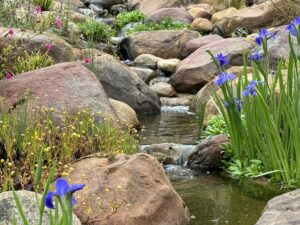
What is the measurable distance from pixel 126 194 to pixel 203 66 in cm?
803

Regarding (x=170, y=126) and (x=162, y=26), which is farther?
(x=162, y=26)

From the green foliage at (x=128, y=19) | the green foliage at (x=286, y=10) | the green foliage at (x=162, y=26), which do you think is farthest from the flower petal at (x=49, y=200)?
the green foliage at (x=128, y=19)

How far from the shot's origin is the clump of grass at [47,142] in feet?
14.5

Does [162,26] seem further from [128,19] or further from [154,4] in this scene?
[154,4]

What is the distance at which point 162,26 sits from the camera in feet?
62.0

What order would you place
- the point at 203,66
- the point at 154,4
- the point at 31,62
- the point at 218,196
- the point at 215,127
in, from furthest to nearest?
1. the point at 154,4
2. the point at 203,66
3. the point at 31,62
4. the point at 215,127
5. the point at 218,196

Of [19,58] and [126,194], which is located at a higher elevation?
[19,58]

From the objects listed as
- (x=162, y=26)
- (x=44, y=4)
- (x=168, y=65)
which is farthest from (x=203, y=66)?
(x=162, y=26)

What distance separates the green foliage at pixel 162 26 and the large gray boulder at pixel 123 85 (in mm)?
8069

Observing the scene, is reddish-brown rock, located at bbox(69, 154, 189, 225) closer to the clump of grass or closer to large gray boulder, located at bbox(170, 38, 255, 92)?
the clump of grass

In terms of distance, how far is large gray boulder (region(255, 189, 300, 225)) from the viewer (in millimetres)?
3078

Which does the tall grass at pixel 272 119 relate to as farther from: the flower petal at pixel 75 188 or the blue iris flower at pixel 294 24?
the flower petal at pixel 75 188

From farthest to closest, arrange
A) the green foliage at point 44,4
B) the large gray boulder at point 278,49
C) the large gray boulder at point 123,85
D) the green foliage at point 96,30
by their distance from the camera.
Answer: the green foliage at point 44,4, the green foliage at point 96,30, the large gray boulder at point 278,49, the large gray boulder at point 123,85

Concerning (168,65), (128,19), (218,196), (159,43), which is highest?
(218,196)
